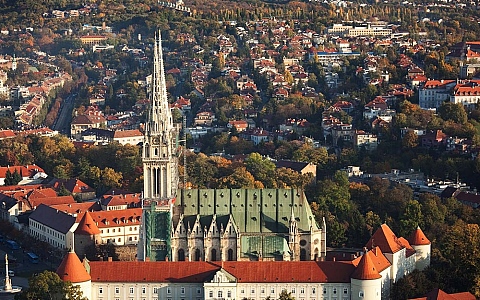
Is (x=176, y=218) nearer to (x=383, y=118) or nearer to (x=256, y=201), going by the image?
(x=256, y=201)

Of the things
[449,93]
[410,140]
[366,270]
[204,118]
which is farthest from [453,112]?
[366,270]

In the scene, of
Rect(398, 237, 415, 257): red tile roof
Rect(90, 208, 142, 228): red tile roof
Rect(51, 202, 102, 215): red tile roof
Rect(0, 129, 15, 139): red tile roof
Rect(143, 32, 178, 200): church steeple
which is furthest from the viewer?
Rect(0, 129, 15, 139): red tile roof

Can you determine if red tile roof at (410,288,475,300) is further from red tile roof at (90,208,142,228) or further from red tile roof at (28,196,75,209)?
red tile roof at (28,196,75,209)

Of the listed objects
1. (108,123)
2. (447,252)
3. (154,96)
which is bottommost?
(108,123)

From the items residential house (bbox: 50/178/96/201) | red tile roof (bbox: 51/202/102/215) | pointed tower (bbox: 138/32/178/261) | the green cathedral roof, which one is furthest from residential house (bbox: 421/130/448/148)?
pointed tower (bbox: 138/32/178/261)

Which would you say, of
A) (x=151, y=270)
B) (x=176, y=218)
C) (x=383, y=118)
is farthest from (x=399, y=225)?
(x=383, y=118)

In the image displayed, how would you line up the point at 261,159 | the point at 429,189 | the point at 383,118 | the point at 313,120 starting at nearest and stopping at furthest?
the point at 429,189
the point at 261,159
the point at 383,118
the point at 313,120
